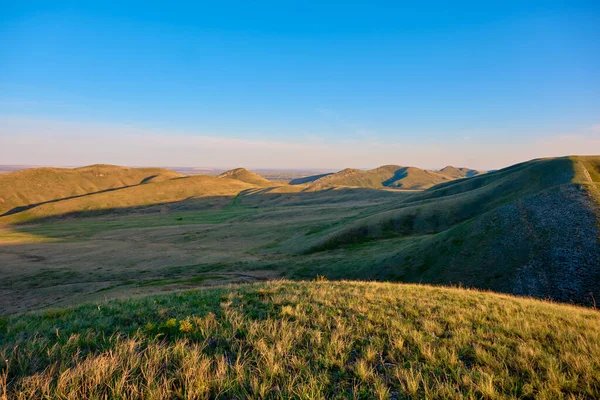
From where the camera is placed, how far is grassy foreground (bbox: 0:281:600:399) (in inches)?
263

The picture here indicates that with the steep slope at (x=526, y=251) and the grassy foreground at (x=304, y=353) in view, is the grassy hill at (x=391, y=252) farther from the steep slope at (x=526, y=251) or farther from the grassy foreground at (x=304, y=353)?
the grassy foreground at (x=304, y=353)

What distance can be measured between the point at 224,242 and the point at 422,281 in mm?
62897

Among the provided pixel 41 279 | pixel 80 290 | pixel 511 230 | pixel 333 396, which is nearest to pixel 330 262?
pixel 511 230

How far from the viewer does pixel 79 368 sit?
6938 mm

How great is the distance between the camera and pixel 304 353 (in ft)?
27.9

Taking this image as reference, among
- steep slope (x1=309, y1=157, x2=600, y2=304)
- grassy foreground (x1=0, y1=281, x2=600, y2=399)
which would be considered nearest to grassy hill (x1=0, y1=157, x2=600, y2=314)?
steep slope (x1=309, y1=157, x2=600, y2=304)

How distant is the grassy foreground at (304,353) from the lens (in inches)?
263

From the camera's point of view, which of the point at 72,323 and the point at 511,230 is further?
the point at 511,230

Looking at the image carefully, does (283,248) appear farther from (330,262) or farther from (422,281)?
(422,281)

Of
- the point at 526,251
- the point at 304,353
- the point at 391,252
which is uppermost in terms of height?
the point at 304,353

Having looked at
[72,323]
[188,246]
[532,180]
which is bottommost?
[188,246]

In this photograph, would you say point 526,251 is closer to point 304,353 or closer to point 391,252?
point 391,252

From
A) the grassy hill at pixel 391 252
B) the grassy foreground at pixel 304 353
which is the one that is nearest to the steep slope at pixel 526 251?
the grassy hill at pixel 391 252

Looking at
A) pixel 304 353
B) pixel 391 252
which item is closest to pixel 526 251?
pixel 391 252
